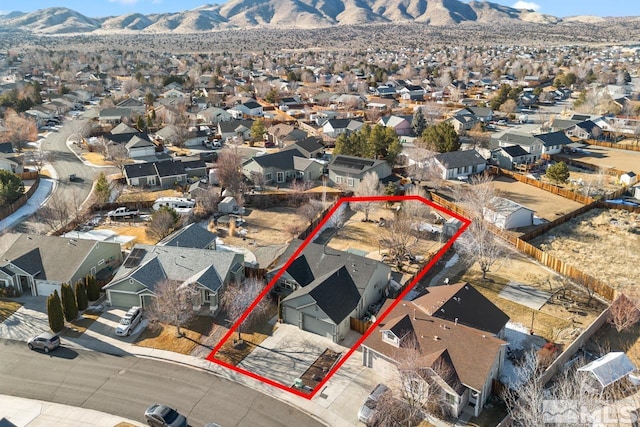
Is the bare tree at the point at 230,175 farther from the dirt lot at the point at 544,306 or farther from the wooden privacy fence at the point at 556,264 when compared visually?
the dirt lot at the point at 544,306

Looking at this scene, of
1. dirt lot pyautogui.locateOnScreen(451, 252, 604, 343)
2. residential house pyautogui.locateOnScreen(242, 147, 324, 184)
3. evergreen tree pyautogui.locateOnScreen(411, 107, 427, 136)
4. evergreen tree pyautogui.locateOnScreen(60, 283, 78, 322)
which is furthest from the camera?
evergreen tree pyautogui.locateOnScreen(411, 107, 427, 136)

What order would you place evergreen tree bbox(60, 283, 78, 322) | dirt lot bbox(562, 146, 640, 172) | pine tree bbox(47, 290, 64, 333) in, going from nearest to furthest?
pine tree bbox(47, 290, 64, 333) < evergreen tree bbox(60, 283, 78, 322) < dirt lot bbox(562, 146, 640, 172)

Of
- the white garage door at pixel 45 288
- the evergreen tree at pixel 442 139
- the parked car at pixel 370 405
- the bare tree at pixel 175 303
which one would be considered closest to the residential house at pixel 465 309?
the parked car at pixel 370 405

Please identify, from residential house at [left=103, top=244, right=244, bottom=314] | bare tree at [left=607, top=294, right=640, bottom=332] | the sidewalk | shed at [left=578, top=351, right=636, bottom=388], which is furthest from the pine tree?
bare tree at [left=607, top=294, right=640, bottom=332]

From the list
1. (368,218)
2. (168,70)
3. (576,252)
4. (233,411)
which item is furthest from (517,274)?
(168,70)

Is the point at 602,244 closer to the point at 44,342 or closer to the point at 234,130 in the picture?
the point at 44,342

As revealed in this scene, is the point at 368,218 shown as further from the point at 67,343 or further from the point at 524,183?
the point at 67,343

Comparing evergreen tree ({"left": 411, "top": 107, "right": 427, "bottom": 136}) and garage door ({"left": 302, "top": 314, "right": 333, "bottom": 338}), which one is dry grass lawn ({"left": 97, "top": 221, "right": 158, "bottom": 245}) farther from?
evergreen tree ({"left": 411, "top": 107, "right": 427, "bottom": 136})
